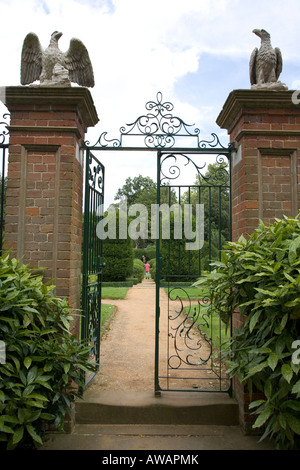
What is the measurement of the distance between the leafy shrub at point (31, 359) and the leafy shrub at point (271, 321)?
1378mm

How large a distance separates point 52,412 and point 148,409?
3.27ft

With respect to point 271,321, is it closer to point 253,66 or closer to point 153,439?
point 153,439

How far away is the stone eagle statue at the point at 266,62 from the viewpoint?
3.32m

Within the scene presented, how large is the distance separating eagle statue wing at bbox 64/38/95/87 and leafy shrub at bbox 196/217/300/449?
2.33 meters

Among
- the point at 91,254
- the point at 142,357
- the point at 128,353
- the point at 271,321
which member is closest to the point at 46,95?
the point at 91,254

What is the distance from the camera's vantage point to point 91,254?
12.4 feet

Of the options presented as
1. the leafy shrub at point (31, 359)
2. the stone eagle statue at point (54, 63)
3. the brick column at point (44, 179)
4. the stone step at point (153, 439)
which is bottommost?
the stone step at point (153, 439)

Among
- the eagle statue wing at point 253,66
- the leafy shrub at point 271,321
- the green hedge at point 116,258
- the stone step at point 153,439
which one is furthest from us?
the green hedge at point 116,258

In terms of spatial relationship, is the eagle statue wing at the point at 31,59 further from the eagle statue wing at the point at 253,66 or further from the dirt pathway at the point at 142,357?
the dirt pathway at the point at 142,357

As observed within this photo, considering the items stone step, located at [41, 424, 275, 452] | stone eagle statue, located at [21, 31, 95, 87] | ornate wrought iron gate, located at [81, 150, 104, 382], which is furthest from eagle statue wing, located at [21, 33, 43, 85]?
stone step, located at [41, 424, 275, 452]

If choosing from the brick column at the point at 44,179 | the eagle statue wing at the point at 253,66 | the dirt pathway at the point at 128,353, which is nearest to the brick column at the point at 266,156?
the eagle statue wing at the point at 253,66

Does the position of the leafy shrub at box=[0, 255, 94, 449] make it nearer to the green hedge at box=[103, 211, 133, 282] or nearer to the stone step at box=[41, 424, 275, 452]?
the stone step at box=[41, 424, 275, 452]

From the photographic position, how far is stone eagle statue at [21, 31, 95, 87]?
10.8 feet
